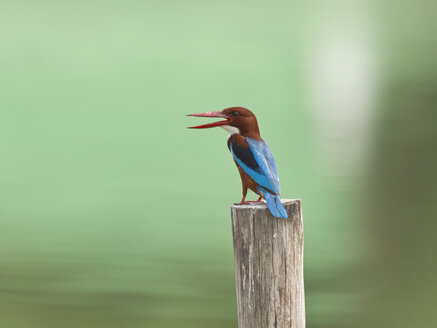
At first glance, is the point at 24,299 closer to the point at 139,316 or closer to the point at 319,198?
the point at 139,316

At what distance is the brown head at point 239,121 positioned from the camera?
247 centimetres

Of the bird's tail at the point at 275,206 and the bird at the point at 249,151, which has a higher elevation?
the bird at the point at 249,151

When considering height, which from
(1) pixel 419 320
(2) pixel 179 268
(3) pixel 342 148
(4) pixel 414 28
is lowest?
(1) pixel 419 320

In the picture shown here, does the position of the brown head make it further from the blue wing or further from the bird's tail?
the bird's tail

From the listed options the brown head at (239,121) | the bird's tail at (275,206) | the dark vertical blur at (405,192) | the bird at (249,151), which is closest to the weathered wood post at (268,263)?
the bird's tail at (275,206)

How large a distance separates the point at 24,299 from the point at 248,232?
4.40 meters

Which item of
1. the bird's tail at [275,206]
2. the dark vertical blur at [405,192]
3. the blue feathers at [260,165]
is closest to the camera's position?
the bird's tail at [275,206]

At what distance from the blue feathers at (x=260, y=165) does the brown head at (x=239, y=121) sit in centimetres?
3

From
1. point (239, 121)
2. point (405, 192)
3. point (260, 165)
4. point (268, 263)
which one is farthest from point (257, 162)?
point (405, 192)

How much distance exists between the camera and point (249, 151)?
96.4 inches

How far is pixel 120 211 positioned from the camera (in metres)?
6.23

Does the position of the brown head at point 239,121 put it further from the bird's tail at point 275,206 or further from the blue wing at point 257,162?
the bird's tail at point 275,206

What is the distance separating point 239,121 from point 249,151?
12 cm

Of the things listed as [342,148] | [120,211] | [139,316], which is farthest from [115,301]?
[342,148]
